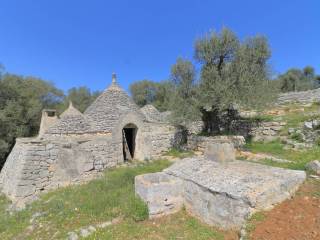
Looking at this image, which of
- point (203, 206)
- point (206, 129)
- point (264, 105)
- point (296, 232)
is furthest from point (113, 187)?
point (264, 105)

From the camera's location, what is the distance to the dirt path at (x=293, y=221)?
3.43 meters

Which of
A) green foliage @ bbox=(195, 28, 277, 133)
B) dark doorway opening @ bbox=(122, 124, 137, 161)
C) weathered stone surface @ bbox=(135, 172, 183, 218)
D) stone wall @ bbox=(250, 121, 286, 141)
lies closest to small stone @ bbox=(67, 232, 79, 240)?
weathered stone surface @ bbox=(135, 172, 183, 218)

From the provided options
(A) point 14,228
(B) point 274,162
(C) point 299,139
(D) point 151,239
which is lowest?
(A) point 14,228

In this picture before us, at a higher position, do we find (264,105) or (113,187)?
(264,105)

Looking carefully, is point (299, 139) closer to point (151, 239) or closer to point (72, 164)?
point (151, 239)

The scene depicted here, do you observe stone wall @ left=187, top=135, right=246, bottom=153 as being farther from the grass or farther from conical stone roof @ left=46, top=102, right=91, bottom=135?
conical stone roof @ left=46, top=102, right=91, bottom=135

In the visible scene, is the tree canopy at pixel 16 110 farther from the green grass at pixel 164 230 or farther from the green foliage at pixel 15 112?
the green grass at pixel 164 230

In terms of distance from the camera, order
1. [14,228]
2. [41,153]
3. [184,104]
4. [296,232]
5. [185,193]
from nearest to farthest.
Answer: [296,232]
[185,193]
[14,228]
[41,153]
[184,104]

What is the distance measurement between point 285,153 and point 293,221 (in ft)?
18.0

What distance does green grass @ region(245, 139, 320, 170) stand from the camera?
22.0 feet

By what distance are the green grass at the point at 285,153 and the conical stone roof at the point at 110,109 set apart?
5.74m

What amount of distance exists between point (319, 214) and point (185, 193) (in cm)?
258

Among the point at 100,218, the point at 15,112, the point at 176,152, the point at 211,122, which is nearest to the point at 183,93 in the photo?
the point at 211,122

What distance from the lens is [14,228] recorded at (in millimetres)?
5816
